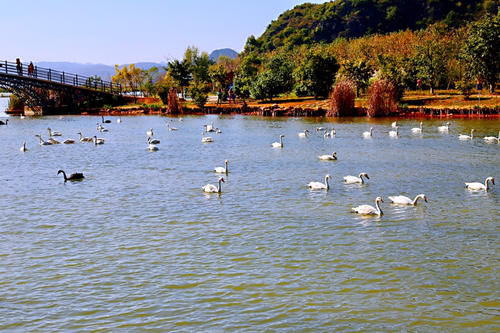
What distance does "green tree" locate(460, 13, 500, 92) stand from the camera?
2776 inches

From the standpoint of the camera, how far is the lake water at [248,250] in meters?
12.1

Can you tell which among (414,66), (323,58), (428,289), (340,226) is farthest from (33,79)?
(428,289)

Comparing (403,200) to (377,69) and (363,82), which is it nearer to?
(363,82)

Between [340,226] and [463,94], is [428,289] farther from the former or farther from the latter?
[463,94]

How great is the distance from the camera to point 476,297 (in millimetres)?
12883

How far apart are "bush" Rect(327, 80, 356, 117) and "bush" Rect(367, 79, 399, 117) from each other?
265 cm

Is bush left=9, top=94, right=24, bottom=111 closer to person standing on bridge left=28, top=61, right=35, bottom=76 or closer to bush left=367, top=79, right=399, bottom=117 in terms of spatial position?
person standing on bridge left=28, top=61, right=35, bottom=76

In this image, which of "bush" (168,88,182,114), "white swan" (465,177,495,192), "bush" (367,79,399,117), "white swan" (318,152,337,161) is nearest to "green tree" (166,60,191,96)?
"bush" (168,88,182,114)

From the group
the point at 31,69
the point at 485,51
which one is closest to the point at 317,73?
the point at 485,51

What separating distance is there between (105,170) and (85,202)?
28.9ft

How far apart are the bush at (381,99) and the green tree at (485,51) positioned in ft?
44.2

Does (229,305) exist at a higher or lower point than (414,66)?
lower

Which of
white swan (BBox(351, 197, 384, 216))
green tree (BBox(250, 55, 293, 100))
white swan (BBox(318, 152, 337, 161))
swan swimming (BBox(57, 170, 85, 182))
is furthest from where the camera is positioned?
green tree (BBox(250, 55, 293, 100))

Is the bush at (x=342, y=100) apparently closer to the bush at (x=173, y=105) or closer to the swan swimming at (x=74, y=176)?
the bush at (x=173, y=105)
